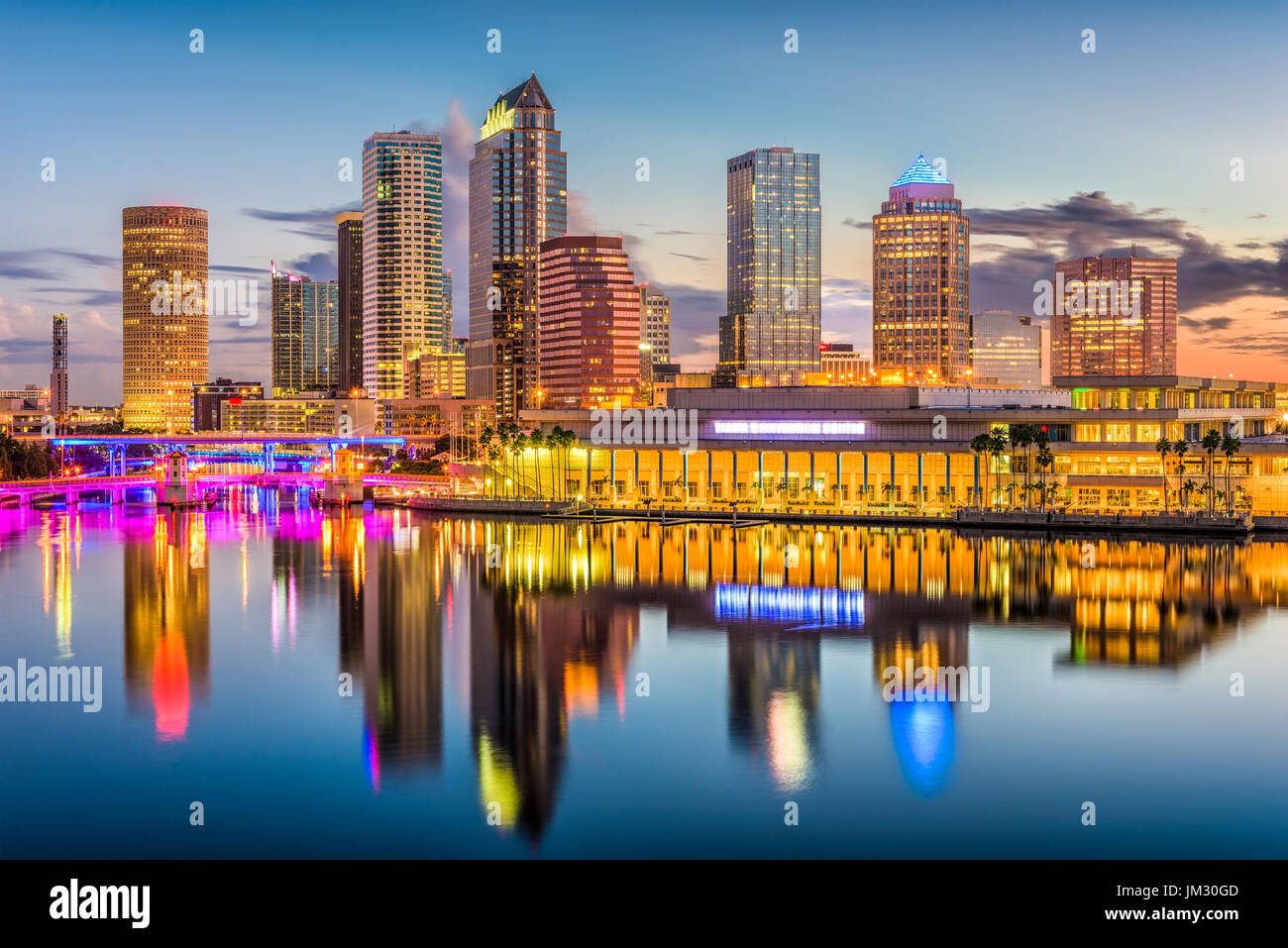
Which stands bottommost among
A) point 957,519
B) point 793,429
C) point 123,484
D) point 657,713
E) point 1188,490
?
point 657,713

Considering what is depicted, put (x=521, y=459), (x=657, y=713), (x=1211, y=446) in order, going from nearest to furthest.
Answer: (x=657, y=713) → (x=1211, y=446) → (x=521, y=459)

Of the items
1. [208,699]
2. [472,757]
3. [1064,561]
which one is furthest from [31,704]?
[1064,561]

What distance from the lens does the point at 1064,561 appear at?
72688 millimetres

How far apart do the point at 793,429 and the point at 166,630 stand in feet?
223

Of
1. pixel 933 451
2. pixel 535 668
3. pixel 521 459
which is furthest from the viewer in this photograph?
pixel 521 459

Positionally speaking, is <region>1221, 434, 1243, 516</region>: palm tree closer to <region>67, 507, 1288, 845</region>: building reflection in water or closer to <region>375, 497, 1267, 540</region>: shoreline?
<region>375, 497, 1267, 540</region>: shoreline

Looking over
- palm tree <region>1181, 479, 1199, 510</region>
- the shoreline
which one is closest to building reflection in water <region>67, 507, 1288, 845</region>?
the shoreline

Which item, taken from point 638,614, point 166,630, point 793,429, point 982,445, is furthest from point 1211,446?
point 166,630

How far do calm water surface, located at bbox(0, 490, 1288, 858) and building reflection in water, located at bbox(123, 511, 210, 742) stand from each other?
0.26 meters

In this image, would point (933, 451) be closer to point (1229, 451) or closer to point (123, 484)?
point (1229, 451)

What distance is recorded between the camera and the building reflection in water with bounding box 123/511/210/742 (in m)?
41.8

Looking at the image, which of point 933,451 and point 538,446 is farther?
point 538,446

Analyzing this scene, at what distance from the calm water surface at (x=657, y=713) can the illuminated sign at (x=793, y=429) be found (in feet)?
126

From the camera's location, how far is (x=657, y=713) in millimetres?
38875
